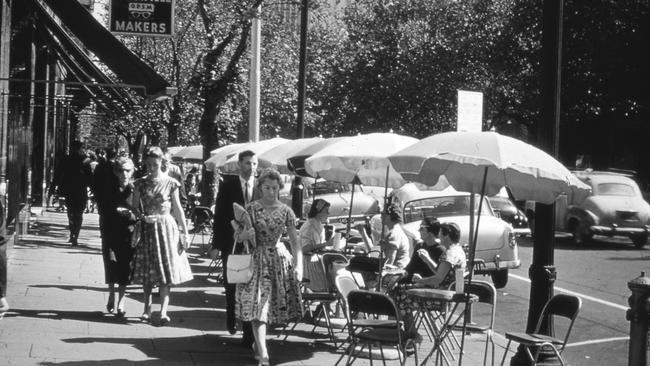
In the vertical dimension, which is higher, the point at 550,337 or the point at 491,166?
the point at 491,166

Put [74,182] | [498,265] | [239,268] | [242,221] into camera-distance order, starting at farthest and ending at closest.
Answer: [74,182] → [498,265] → [242,221] → [239,268]

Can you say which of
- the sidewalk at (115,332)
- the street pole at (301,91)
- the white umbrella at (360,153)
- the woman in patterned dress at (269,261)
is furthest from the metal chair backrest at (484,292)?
the street pole at (301,91)

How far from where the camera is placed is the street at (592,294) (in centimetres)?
1154

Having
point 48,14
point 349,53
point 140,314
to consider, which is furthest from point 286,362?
point 349,53

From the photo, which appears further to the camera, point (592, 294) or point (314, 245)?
point (592, 294)

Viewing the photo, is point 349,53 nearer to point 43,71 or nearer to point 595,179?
point 595,179

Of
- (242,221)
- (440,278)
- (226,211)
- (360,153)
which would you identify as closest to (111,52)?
(360,153)

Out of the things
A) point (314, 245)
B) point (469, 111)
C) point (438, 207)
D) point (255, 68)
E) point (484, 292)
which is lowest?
point (484, 292)

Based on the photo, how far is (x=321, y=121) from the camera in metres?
56.2

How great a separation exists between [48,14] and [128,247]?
7.08m

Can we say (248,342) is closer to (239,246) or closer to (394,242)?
(239,246)

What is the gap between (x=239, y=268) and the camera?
8750 mm

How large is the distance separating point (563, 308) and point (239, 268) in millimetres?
2759

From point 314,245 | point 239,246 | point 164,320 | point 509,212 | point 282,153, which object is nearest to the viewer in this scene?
point 239,246
